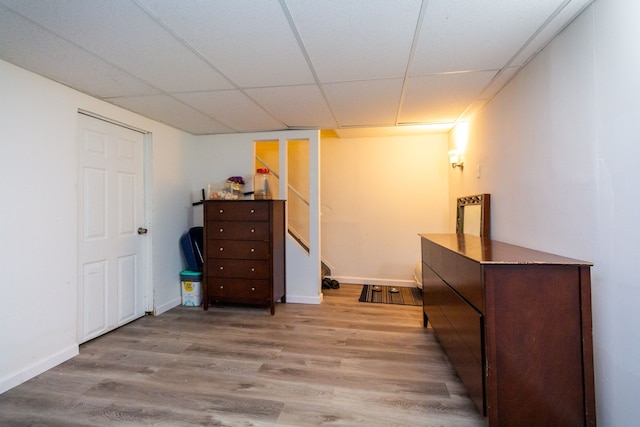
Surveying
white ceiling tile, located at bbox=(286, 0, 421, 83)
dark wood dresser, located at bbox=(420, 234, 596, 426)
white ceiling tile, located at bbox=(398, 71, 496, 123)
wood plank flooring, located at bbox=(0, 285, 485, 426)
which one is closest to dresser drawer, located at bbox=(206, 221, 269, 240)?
wood plank flooring, located at bbox=(0, 285, 485, 426)

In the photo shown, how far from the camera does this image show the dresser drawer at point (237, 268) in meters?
3.15

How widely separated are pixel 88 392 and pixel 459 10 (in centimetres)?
312

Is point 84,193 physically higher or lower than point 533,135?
lower

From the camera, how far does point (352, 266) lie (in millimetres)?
4371

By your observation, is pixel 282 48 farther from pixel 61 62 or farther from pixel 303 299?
pixel 303 299

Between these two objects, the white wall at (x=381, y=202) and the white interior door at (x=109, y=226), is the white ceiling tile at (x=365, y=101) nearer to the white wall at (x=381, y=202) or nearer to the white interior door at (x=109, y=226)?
the white wall at (x=381, y=202)

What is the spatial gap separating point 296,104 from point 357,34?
1.16 metres

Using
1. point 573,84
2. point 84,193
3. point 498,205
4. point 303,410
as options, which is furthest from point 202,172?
point 573,84

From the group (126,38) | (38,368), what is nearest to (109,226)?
(38,368)

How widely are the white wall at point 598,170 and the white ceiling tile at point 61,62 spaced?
2.81 meters

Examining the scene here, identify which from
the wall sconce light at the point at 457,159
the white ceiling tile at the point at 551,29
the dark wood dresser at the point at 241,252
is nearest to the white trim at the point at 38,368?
the dark wood dresser at the point at 241,252

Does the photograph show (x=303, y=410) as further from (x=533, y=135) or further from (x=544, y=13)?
(x=544, y=13)

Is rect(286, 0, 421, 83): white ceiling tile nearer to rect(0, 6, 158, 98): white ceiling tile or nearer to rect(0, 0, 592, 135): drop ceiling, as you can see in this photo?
rect(0, 0, 592, 135): drop ceiling

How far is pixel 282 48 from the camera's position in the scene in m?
1.71
